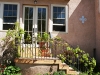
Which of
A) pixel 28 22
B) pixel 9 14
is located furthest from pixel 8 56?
pixel 9 14

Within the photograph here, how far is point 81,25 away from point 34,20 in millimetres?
2701

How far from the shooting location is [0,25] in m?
8.20

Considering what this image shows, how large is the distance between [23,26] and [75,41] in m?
3.02

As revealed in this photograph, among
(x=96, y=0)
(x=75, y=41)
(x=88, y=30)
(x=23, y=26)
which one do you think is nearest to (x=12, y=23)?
(x=23, y=26)

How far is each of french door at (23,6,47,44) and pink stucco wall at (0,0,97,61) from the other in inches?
17.5

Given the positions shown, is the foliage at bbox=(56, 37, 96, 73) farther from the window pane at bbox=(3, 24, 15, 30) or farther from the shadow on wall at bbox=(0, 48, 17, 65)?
the window pane at bbox=(3, 24, 15, 30)

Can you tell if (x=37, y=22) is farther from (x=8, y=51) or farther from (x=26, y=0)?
(x=8, y=51)

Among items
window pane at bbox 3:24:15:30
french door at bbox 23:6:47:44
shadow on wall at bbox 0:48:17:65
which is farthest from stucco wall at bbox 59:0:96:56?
shadow on wall at bbox 0:48:17:65

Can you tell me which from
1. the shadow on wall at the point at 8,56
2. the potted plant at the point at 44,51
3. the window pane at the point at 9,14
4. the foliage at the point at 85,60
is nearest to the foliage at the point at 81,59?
the foliage at the point at 85,60

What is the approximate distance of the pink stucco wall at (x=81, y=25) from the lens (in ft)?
28.7

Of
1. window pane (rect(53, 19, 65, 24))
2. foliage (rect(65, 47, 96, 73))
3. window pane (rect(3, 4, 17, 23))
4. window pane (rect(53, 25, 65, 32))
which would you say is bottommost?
foliage (rect(65, 47, 96, 73))

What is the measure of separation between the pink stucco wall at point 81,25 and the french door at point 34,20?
44 cm

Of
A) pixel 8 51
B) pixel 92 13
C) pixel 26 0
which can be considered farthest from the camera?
pixel 92 13

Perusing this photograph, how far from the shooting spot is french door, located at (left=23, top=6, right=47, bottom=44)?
854 cm
